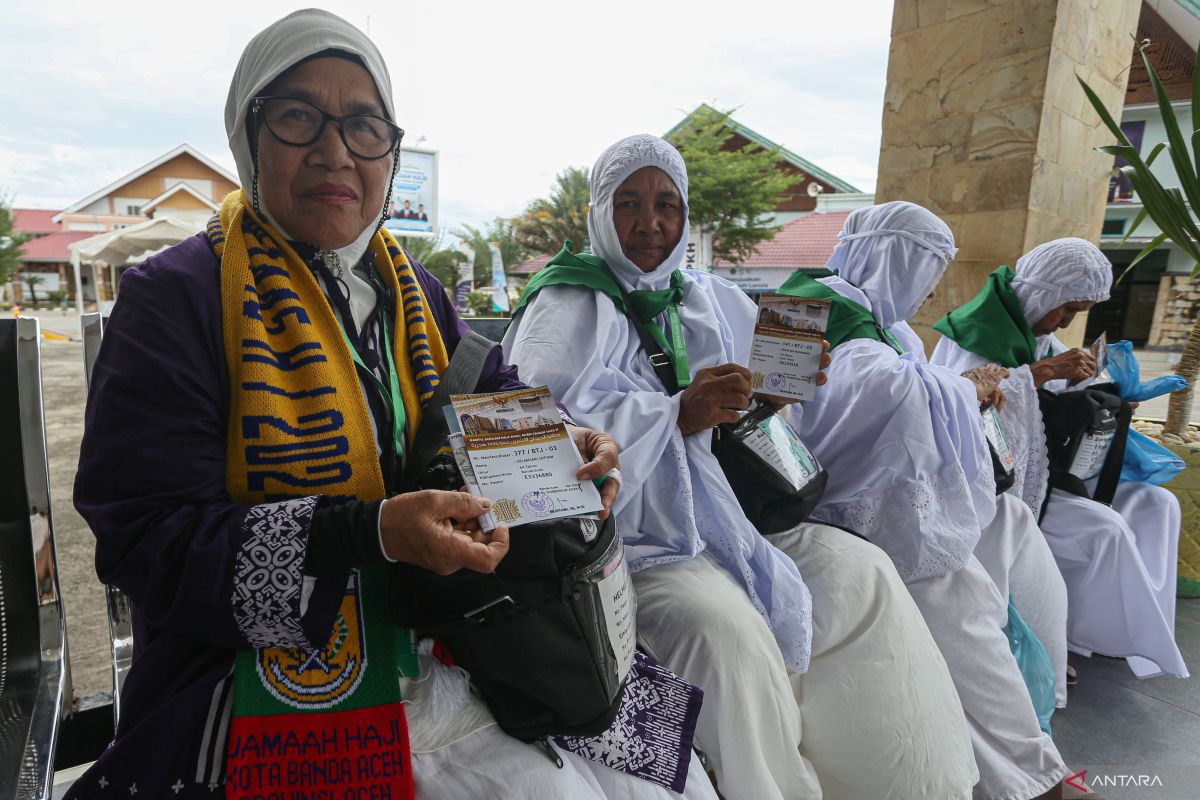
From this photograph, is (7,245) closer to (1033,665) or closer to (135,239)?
(135,239)

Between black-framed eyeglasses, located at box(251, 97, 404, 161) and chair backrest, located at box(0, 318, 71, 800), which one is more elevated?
black-framed eyeglasses, located at box(251, 97, 404, 161)

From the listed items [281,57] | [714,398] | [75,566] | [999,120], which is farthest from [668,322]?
[999,120]

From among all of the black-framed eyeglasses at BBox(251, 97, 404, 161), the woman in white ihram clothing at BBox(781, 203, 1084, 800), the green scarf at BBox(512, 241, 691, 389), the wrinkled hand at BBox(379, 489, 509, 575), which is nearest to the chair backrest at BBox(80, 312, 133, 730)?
the black-framed eyeglasses at BBox(251, 97, 404, 161)

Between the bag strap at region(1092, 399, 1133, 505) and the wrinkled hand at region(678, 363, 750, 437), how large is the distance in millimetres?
2152

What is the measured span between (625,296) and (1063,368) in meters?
2.03

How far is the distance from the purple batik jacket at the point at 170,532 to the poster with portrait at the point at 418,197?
11400mm

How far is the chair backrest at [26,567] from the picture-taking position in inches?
55.2

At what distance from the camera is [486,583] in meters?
1.09

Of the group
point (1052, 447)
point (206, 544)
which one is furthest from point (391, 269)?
point (1052, 447)

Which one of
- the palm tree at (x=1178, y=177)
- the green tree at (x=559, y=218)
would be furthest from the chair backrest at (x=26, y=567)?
the green tree at (x=559, y=218)

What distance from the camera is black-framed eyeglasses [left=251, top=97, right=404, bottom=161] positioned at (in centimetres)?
121

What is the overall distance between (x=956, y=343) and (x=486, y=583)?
2722 mm

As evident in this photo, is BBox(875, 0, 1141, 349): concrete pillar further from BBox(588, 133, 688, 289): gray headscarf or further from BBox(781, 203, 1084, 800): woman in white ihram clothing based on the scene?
BBox(588, 133, 688, 289): gray headscarf

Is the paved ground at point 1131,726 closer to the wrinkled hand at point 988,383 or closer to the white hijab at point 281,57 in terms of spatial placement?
the wrinkled hand at point 988,383
